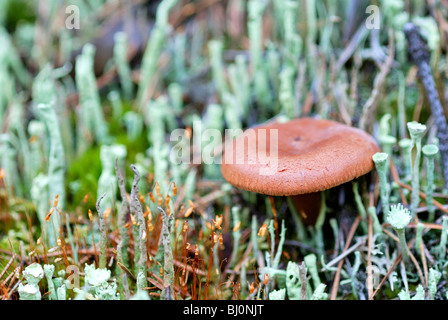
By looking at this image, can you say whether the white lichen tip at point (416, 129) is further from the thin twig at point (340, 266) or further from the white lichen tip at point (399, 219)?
the thin twig at point (340, 266)

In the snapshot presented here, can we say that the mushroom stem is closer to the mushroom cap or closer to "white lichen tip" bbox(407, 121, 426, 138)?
the mushroom cap

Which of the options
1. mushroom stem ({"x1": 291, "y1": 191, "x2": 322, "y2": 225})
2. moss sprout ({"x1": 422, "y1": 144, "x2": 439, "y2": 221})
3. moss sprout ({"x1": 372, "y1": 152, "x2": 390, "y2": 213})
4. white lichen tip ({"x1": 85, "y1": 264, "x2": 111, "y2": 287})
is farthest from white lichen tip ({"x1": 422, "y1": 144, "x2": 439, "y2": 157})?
white lichen tip ({"x1": 85, "y1": 264, "x2": 111, "y2": 287})

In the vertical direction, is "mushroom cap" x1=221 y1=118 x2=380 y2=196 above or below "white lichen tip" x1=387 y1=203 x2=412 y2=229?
above

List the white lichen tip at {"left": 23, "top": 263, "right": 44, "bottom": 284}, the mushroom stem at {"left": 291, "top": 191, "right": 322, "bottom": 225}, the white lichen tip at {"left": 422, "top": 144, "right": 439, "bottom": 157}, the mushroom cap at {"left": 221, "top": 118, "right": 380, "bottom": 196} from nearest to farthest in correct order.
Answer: the white lichen tip at {"left": 23, "top": 263, "right": 44, "bottom": 284}
the mushroom cap at {"left": 221, "top": 118, "right": 380, "bottom": 196}
the white lichen tip at {"left": 422, "top": 144, "right": 439, "bottom": 157}
the mushroom stem at {"left": 291, "top": 191, "right": 322, "bottom": 225}

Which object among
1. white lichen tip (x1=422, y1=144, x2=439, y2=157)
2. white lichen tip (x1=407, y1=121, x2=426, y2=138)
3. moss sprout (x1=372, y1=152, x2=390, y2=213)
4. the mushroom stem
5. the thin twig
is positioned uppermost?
white lichen tip (x1=407, y1=121, x2=426, y2=138)

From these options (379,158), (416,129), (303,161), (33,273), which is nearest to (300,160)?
(303,161)

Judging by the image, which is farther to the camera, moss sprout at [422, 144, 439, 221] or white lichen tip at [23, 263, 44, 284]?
moss sprout at [422, 144, 439, 221]

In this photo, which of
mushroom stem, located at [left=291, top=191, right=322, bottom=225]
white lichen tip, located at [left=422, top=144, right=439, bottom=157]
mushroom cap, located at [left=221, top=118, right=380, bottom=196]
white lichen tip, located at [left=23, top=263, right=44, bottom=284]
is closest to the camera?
white lichen tip, located at [left=23, top=263, right=44, bottom=284]
